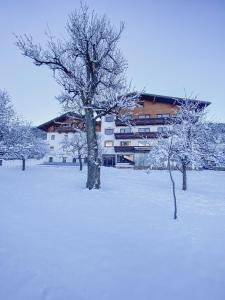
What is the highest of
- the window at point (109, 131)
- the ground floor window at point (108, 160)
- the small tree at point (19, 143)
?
the window at point (109, 131)

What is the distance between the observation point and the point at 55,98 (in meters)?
18.3

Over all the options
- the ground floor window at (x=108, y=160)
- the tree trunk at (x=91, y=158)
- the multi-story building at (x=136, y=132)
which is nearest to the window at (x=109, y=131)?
the multi-story building at (x=136, y=132)

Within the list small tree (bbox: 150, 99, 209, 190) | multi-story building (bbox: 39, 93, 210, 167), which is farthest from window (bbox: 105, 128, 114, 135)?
small tree (bbox: 150, 99, 209, 190)

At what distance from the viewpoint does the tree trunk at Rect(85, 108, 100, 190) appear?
1698 centimetres

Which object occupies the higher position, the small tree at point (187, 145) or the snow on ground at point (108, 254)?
the small tree at point (187, 145)

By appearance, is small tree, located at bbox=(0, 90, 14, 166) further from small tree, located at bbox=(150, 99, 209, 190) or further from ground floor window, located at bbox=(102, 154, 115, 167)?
ground floor window, located at bbox=(102, 154, 115, 167)

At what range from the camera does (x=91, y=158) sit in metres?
17.2

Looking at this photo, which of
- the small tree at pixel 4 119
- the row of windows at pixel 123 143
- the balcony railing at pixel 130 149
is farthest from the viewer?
the row of windows at pixel 123 143

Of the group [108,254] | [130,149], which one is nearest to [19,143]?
[130,149]

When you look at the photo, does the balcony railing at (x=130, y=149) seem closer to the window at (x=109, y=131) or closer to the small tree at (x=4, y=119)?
the window at (x=109, y=131)

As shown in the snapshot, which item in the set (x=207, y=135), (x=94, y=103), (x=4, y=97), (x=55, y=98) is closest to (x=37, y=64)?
(x=55, y=98)

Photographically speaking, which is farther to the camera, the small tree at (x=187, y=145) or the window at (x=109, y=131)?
the window at (x=109, y=131)

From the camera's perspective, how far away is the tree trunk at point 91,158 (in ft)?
55.7

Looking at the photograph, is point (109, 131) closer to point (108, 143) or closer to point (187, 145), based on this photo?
point (108, 143)
